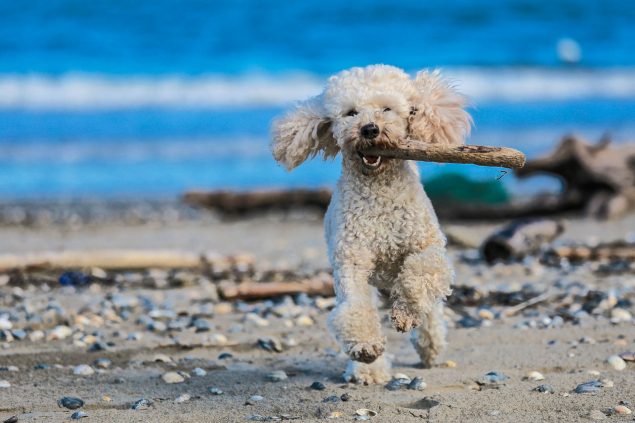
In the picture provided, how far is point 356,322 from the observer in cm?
452

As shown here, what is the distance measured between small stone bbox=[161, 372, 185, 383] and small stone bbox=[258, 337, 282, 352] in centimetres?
82

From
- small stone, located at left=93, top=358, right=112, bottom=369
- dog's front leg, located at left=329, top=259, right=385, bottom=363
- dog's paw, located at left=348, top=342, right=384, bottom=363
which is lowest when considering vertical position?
small stone, located at left=93, top=358, right=112, bottom=369

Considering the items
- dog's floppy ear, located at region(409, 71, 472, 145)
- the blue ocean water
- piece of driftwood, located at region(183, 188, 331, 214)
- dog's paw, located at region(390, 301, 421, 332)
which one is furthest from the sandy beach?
the blue ocean water

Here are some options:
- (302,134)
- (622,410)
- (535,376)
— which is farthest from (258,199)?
(622,410)

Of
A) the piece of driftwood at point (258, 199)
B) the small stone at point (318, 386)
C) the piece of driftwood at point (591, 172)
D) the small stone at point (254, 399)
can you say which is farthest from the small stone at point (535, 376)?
the piece of driftwood at point (258, 199)

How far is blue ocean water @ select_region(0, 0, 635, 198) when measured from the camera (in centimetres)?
1879

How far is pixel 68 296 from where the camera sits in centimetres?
747

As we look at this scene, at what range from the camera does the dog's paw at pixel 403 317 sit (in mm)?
4598

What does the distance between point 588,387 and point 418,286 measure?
3.24ft

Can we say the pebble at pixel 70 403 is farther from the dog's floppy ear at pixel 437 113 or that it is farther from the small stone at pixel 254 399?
the dog's floppy ear at pixel 437 113

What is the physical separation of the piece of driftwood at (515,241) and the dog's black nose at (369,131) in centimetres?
430

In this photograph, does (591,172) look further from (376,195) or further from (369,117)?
(369,117)

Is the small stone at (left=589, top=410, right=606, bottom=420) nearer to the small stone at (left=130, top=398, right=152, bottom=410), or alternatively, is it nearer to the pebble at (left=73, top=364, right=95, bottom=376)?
the small stone at (left=130, top=398, right=152, bottom=410)

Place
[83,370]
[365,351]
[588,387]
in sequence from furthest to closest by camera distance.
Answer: [83,370]
[588,387]
[365,351]
